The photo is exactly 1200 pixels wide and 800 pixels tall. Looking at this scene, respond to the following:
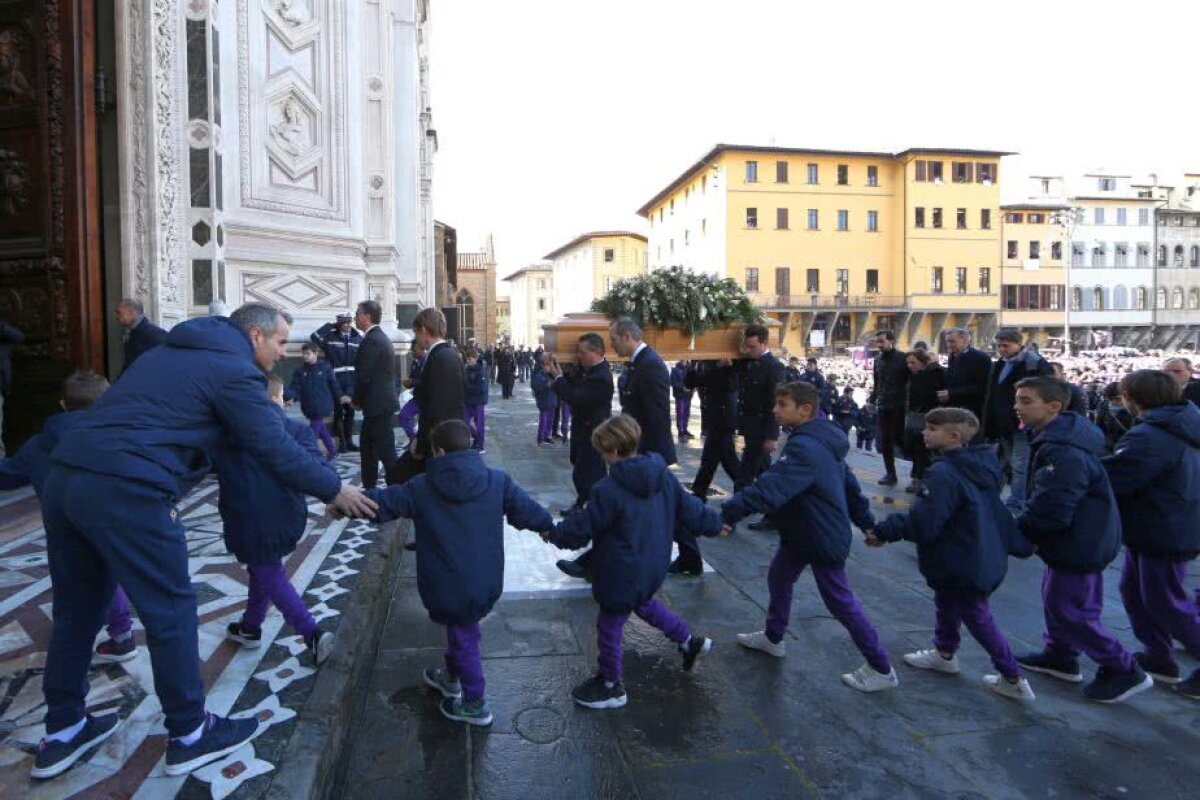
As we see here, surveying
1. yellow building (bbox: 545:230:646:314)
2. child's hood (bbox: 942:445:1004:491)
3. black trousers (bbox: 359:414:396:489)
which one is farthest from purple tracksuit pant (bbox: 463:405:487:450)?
yellow building (bbox: 545:230:646:314)

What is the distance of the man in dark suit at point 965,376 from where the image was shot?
309 inches

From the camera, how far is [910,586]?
533cm

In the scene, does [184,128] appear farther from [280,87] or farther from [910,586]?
[910,586]

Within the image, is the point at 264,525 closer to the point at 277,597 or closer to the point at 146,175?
the point at 277,597

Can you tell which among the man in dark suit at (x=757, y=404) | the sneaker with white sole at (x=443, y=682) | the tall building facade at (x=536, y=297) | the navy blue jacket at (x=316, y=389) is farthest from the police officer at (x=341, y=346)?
the tall building facade at (x=536, y=297)

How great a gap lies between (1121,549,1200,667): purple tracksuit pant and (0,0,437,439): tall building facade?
784 centimetres

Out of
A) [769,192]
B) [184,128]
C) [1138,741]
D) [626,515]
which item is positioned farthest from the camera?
[769,192]

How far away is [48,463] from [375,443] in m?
3.49

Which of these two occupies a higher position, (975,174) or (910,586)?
(975,174)

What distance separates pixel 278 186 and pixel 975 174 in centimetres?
5378

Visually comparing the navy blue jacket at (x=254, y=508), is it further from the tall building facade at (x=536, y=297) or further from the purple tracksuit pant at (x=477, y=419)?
the tall building facade at (x=536, y=297)

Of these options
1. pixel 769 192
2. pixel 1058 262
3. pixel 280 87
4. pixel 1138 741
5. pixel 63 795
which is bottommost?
A: pixel 1138 741

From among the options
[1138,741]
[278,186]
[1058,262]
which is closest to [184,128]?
[278,186]

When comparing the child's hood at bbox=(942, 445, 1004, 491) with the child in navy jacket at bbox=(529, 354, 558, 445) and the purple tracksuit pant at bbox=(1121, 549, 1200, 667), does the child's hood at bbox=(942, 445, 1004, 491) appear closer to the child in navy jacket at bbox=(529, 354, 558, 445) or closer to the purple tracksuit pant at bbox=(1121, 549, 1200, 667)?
the purple tracksuit pant at bbox=(1121, 549, 1200, 667)
